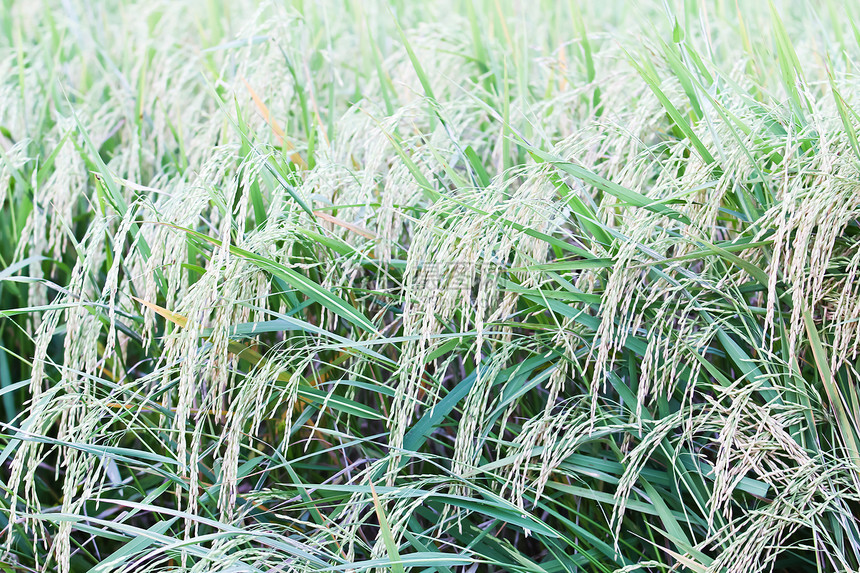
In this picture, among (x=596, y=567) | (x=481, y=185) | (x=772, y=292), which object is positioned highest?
(x=481, y=185)

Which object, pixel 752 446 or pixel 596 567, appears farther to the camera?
pixel 596 567

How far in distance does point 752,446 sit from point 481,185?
2.31 feet

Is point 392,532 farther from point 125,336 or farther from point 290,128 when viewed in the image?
point 290,128

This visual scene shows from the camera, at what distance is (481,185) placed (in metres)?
1.41

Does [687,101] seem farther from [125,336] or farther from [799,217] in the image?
[125,336]

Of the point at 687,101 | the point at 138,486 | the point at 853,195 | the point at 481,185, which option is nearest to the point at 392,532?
the point at 138,486

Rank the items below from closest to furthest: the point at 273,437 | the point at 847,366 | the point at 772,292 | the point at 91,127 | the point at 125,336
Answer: the point at 772,292 < the point at 847,366 < the point at 273,437 < the point at 125,336 < the point at 91,127

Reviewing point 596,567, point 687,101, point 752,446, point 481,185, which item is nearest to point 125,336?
point 481,185

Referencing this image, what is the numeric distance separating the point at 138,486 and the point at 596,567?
2.81 feet

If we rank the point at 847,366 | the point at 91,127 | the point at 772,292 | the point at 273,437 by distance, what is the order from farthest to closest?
the point at 91,127 < the point at 273,437 < the point at 847,366 < the point at 772,292

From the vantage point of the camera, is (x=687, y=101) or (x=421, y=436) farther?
(x=687, y=101)

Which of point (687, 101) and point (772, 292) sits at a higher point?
point (687, 101)

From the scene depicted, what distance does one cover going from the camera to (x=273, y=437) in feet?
4.51

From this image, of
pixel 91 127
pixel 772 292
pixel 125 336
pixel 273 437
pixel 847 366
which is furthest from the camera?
pixel 91 127
